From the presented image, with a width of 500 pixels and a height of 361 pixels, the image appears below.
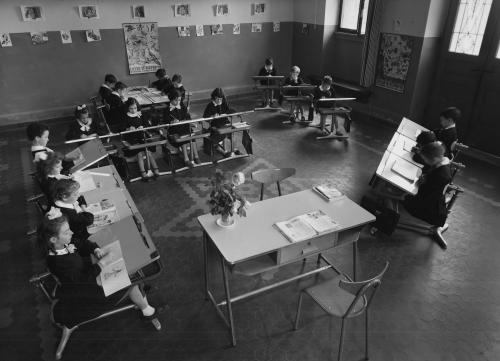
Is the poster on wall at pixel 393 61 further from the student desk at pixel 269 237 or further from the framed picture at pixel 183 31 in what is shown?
the student desk at pixel 269 237

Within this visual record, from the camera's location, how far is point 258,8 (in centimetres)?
1020

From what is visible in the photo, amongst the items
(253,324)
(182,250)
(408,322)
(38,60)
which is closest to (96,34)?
(38,60)

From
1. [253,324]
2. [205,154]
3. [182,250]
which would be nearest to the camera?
[253,324]

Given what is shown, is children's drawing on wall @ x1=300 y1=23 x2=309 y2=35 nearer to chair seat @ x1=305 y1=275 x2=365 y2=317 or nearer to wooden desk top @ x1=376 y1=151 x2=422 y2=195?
wooden desk top @ x1=376 y1=151 x2=422 y2=195

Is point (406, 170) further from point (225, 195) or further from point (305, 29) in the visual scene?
point (305, 29)

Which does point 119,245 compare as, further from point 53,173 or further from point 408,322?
point 408,322

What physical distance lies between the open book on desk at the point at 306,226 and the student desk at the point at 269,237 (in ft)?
0.17

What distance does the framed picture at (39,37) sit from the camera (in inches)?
314

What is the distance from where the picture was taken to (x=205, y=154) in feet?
23.0

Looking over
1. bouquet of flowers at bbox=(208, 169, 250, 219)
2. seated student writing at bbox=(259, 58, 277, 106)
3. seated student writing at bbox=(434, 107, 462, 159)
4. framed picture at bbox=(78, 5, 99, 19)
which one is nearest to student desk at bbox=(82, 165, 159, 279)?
bouquet of flowers at bbox=(208, 169, 250, 219)

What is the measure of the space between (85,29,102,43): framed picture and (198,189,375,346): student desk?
6.99 metres

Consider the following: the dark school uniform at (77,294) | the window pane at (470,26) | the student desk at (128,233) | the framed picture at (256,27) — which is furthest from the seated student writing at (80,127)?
the window pane at (470,26)

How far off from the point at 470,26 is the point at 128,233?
715 cm

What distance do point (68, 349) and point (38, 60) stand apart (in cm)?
717
